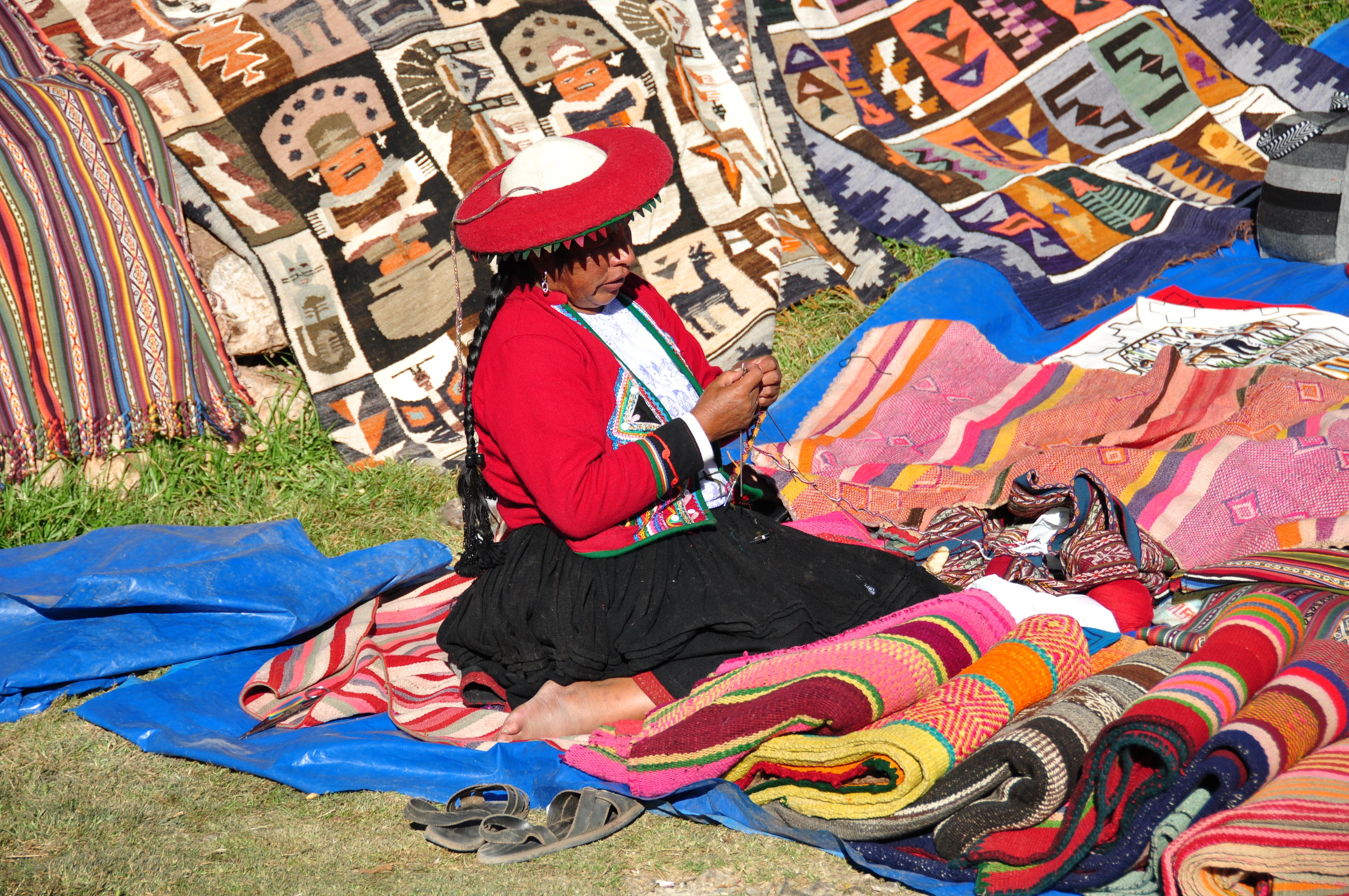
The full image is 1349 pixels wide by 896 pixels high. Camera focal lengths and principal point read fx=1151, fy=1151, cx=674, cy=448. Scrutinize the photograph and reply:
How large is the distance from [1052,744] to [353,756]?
61.4 inches

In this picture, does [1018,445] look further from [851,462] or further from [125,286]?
[125,286]

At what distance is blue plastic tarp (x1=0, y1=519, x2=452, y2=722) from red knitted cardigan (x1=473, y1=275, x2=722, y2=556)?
0.72 meters

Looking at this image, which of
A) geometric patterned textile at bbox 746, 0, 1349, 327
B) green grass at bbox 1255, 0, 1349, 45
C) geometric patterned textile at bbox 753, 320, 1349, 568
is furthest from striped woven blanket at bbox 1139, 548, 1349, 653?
green grass at bbox 1255, 0, 1349, 45

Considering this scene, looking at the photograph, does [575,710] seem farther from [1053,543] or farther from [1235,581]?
[1235,581]

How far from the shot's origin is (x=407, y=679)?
2965 mm

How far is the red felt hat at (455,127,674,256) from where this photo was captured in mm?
2510

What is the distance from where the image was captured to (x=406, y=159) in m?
4.46

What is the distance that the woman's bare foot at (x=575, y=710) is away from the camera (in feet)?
8.90

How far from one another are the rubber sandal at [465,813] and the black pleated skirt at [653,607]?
303mm

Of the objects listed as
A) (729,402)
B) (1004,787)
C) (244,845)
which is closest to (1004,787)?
(1004,787)

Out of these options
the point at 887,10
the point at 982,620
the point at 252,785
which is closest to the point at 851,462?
the point at 982,620

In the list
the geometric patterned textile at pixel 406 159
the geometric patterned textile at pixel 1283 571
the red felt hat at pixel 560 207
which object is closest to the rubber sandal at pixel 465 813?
the red felt hat at pixel 560 207

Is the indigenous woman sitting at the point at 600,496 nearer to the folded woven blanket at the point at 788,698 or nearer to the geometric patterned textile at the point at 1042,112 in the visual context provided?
the folded woven blanket at the point at 788,698

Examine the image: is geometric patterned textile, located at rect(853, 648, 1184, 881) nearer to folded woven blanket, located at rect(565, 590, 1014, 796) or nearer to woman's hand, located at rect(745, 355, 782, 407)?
folded woven blanket, located at rect(565, 590, 1014, 796)
